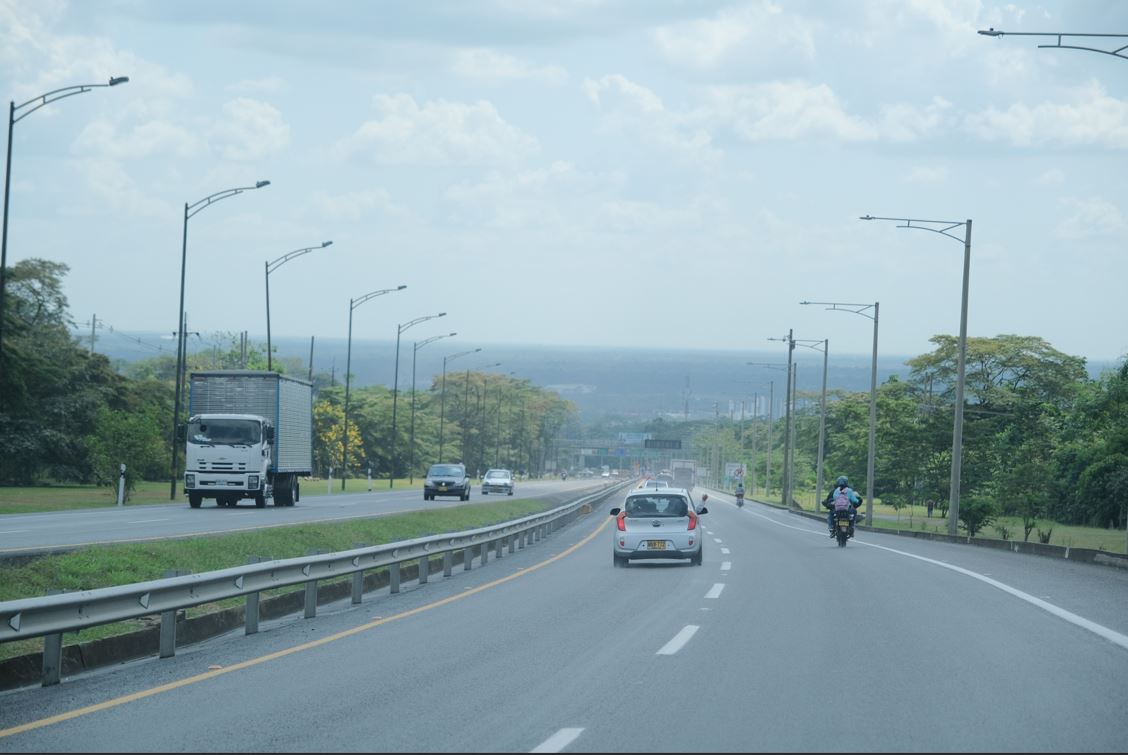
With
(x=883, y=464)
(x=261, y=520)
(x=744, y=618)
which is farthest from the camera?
(x=883, y=464)

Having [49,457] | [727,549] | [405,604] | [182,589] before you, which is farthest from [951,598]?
[49,457]

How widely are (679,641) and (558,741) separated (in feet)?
17.2

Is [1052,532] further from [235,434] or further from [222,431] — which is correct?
[222,431]

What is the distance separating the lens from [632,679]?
11133mm

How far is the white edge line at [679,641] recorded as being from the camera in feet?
42.3

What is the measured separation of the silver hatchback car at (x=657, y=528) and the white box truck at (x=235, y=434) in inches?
797

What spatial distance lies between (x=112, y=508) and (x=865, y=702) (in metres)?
36.4

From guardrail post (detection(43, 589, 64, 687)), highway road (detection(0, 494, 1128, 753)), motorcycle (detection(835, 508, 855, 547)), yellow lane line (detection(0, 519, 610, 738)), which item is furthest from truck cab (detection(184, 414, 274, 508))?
guardrail post (detection(43, 589, 64, 687))

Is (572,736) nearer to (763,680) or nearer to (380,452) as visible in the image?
(763,680)

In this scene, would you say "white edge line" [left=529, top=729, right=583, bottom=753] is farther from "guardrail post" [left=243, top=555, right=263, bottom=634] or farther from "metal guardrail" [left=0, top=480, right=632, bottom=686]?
"guardrail post" [left=243, top=555, right=263, bottom=634]

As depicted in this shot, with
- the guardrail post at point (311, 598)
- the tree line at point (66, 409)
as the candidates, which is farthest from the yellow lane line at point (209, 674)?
the tree line at point (66, 409)

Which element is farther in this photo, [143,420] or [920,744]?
[143,420]

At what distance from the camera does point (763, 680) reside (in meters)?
11.1

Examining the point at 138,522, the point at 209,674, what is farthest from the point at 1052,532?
the point at 209,674
